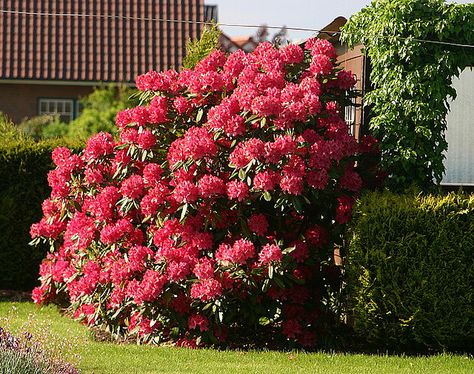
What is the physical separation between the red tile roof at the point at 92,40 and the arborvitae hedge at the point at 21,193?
1239 centimetres

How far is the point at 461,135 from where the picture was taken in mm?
11281

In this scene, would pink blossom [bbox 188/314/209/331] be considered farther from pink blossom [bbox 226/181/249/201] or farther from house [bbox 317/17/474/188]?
house [bbox 317/17/474/188]

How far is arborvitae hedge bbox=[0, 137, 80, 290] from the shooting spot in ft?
46.6

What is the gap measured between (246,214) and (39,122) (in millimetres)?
16027

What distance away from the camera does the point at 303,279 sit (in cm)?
1030

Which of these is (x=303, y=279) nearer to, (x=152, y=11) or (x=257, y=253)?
(x=257, y=253)

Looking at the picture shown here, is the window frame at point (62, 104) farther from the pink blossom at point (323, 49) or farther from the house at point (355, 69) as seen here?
the pink blossom at point (323, 49)

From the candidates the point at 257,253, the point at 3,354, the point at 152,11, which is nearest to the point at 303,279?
the point at 257,253

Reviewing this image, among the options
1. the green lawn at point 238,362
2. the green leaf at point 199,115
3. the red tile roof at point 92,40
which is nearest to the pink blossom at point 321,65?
the green leaf at point 199,115

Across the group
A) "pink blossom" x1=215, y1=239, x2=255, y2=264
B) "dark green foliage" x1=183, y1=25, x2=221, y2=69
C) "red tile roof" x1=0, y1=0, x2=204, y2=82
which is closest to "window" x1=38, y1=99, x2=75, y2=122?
"red tile roof" x1=0, y1=0, x2=204, y2=82

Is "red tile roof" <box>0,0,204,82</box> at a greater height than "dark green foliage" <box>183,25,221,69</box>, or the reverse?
"red tile roof" <box>0,0,204,82</box>

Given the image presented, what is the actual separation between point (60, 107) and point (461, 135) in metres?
17.6

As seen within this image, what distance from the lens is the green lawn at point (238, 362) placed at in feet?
28.3

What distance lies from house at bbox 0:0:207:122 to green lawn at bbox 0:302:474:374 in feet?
56.7
